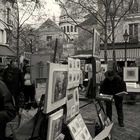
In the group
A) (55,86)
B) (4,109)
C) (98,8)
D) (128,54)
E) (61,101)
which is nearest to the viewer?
(55,86)

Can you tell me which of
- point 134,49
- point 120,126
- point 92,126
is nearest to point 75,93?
point 92,126

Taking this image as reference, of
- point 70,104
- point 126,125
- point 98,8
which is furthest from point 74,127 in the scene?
point 98,8

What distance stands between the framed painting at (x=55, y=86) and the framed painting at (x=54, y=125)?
91 millimetres

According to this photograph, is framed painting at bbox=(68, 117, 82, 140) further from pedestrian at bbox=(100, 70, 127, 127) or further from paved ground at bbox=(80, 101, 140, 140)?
pedestrian at bbox=(100, 70, 127, 127)

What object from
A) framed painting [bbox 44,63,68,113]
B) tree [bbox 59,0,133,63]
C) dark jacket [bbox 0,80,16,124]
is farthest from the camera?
tree [bbox 59,0,133,63]

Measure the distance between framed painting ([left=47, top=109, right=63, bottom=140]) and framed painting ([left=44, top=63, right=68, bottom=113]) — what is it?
0.09 metres

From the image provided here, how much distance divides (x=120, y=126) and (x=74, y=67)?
443 centimetres

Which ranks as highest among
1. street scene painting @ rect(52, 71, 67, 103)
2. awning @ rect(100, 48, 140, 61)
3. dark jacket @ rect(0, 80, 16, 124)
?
awning @ rect(100, 48, 140, 61)

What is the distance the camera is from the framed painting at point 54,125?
10.3 ft

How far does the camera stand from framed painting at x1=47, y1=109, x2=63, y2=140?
3.15 m

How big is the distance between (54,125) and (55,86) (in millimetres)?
398

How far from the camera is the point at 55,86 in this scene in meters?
3.17

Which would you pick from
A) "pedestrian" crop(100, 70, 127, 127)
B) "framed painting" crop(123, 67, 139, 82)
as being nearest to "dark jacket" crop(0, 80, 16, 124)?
"pedestrian" crop(100, 70, 127, 127)

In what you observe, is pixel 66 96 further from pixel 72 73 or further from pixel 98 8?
pixel 98 8
